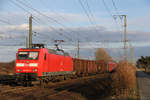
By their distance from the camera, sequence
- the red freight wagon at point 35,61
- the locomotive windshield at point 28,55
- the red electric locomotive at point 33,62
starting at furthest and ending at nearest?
the locomotive windshield at point 28,55 < the red freight wagon at point 35,61 < the red electric locomotive at point 33,62

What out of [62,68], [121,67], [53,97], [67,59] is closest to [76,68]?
[67,59]

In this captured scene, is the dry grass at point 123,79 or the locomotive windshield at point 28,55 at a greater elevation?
the locomotive windshield at point 28,55

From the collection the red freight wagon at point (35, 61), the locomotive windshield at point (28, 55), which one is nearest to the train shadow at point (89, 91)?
the red freight wagon at point (35, 61)

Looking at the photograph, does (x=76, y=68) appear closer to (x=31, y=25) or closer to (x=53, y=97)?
(x=31, y=25)

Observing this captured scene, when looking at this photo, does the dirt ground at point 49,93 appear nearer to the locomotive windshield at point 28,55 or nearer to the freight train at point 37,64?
the freight train at point 37,64

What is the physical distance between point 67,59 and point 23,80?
933cm

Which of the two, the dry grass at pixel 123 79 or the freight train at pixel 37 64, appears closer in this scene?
the freight train at pixel 37 64

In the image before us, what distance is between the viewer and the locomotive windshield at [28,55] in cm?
1994

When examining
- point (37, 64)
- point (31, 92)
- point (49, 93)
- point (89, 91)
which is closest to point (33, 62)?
point (37, 64)

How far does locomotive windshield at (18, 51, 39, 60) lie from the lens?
19.9 m

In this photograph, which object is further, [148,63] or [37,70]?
[148,63]

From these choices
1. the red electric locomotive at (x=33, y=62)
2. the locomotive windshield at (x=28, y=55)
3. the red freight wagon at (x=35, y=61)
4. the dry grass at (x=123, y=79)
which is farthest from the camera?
the dry grass at (x=123, y=79)

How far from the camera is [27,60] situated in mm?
19906

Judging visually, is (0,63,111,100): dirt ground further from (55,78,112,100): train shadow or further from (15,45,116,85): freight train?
(15,45,116,85): freight train
